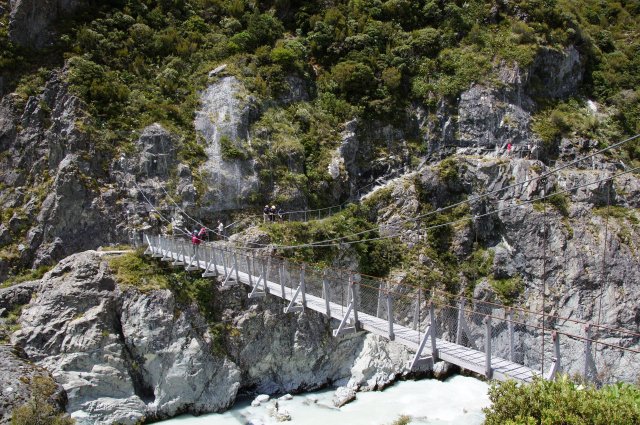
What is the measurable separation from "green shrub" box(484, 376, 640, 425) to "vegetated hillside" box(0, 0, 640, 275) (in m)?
15.1

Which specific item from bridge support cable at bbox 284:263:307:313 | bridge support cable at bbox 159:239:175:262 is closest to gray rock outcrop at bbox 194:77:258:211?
bridge support cable at bbox 159:239:175:262

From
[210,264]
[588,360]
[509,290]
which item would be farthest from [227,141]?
[588,360]

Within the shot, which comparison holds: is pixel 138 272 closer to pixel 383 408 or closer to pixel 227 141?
pixel 227 141

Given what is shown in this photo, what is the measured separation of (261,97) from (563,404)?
19.0 metres

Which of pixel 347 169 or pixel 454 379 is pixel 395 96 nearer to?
pixel 347 169

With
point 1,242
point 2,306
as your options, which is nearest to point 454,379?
point 2,306

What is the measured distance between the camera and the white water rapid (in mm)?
13953

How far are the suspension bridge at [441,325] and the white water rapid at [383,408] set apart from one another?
4.36 meters

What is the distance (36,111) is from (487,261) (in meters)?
A: 19.3

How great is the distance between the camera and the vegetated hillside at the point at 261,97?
1836 centimetres

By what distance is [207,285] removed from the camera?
638 inches

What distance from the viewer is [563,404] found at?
Answer: 4.96 m

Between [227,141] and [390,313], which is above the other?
[227,141]

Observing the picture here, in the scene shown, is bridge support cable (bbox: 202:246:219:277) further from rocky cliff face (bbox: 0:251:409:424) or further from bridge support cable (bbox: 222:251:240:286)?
rocky cliff face (bbox: 0:251:409:424)
